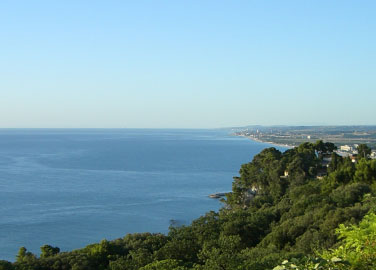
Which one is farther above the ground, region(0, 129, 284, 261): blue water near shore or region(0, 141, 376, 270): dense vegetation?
region(0, 141, 376, 270): dense vegetation

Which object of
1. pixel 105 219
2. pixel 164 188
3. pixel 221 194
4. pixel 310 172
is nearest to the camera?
pixel 310 172

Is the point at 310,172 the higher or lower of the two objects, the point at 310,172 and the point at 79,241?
the higher

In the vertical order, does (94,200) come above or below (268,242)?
below

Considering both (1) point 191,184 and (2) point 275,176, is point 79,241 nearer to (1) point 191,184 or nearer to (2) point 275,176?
(2) point 275,176

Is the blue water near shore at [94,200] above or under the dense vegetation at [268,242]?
under

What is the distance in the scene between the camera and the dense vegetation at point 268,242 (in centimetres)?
917

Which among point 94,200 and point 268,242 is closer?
point 268,242

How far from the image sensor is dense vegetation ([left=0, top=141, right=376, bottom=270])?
30.1ft

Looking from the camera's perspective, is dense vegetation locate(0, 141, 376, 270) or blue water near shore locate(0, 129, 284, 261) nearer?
dense vegetation locate(0, 141, 376, 270)

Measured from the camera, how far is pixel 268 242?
19.2 m

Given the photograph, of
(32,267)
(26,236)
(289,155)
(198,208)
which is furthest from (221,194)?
(32,267)

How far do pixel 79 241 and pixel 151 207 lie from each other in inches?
538

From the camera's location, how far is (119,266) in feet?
50.6

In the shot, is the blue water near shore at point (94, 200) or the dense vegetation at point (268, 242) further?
the blue water near shore at point (94, 200)
